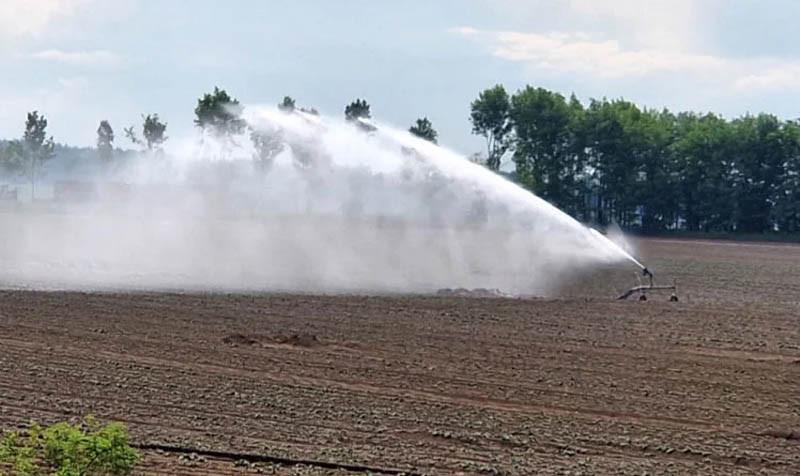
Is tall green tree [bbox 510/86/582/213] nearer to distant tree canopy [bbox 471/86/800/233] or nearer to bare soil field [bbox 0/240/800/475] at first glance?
distant tree canopy [bbox 471/86/800/233]

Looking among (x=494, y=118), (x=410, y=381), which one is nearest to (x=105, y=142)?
(x=494, y=118)

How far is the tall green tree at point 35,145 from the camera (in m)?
139

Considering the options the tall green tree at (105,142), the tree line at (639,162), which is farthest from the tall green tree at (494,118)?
the tall green tree at (105,142)

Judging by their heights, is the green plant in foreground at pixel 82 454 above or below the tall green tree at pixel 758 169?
below

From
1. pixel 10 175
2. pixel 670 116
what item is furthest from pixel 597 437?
pixel 10 175

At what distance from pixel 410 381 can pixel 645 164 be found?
85.9m

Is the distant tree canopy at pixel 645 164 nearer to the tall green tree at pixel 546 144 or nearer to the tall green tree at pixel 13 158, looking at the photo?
the tall green tree at pixel 546 144

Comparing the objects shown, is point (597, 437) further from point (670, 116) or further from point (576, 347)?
point (670, 116)

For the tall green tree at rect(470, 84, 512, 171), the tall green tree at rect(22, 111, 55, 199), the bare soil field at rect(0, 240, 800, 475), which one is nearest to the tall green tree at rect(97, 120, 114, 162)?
the tall green tree at rect(22, 111, 55, 199)

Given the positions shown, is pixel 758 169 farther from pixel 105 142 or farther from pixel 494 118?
pixel 105 142

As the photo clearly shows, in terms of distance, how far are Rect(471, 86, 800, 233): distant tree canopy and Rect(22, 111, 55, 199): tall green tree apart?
6585 centimetres

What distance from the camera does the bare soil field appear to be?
14.1 metres

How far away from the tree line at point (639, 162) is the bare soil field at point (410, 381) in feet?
218

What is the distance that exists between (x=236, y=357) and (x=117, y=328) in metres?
4.21
